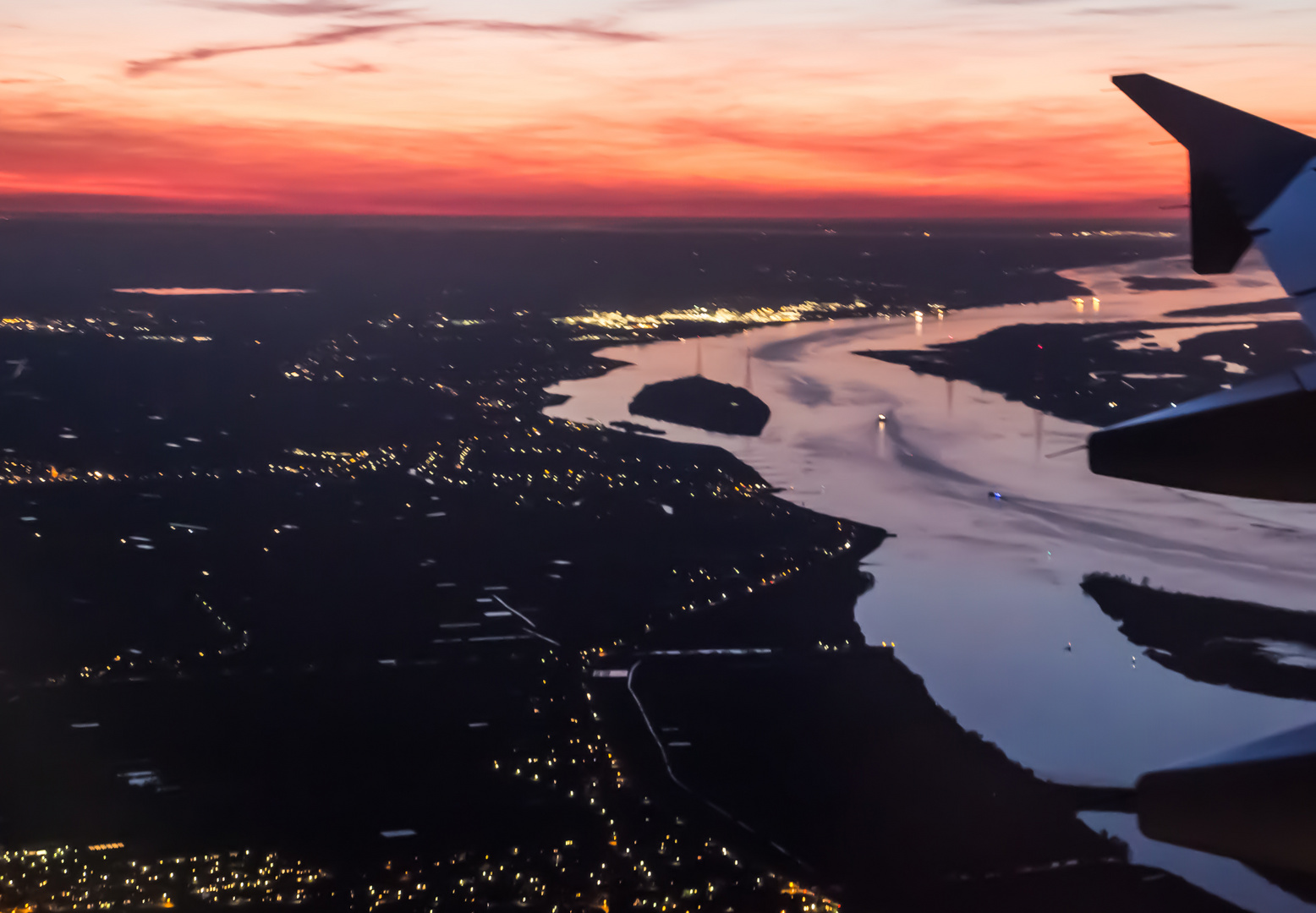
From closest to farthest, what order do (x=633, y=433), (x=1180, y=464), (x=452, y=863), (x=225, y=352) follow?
(x=1180, y=464) → (x=452, y=863) → (x=633, y=433) → (x=225, y=352)

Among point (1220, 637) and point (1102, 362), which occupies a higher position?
point (1102, 362)

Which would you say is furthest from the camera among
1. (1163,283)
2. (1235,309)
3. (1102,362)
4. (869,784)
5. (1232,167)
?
(1163,283)

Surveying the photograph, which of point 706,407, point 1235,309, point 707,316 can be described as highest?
point 1235,309

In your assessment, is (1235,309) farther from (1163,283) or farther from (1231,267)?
(1231,267)

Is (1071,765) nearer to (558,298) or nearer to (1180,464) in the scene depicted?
(1180,464)

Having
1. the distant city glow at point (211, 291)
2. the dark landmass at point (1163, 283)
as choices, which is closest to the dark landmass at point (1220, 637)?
the dark landmass at point (1163, 283)

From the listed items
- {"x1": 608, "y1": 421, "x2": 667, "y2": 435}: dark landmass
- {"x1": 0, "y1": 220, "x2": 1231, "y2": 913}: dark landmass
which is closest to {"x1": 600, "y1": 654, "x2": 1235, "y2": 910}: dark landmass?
{"x1": 0, "y1": 220, "x2": 1231, "y2": 913}: dark landmass

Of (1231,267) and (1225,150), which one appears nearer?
(1225,150)

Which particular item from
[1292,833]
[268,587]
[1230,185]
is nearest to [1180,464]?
[1292,833]

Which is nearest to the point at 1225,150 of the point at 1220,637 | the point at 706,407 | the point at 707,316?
the point at 1220,637
